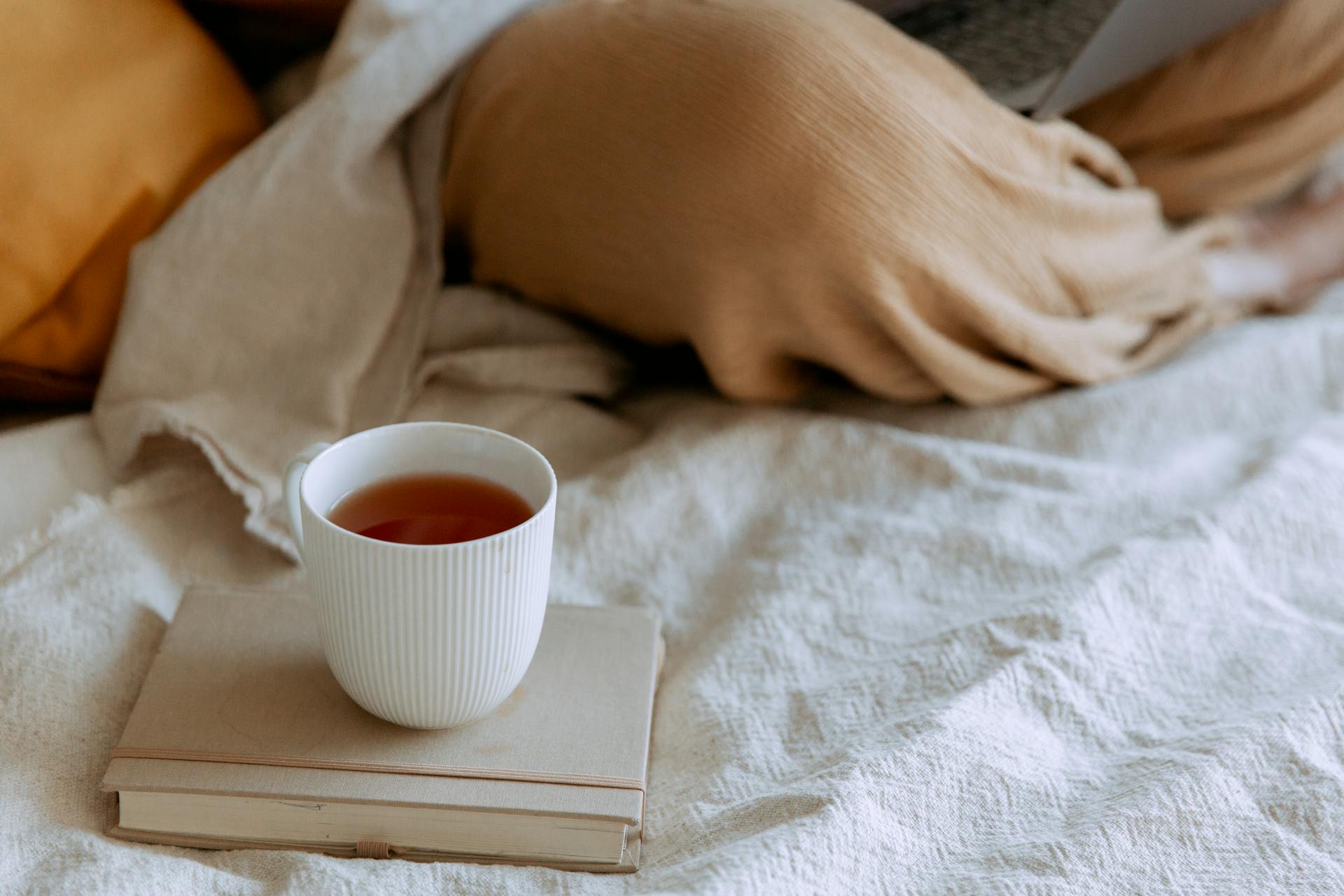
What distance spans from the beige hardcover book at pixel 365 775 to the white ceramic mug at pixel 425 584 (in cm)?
2

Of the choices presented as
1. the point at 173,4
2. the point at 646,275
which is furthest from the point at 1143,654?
the point at 173,4

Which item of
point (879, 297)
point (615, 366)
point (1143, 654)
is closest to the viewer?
point (1143, 654)

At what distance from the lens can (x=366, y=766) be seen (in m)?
0.46

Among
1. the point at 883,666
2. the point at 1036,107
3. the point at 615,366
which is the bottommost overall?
the point at 615,366

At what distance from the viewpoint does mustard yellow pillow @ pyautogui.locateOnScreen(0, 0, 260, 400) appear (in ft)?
1.99

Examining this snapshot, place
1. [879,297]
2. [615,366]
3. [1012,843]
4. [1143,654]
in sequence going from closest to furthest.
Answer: [1012,843] < [1143,654] < [879,297] < [615,366]

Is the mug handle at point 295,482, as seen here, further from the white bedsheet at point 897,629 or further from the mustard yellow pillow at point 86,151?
the mustard yellow pillow at point 86,151

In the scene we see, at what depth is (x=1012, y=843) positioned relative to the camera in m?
0.46

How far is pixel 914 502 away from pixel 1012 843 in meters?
0.26

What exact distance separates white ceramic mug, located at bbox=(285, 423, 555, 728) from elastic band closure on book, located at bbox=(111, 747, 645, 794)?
0.02 metres

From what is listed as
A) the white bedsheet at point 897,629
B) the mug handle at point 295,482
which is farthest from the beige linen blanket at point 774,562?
the mug handle at point 295,482

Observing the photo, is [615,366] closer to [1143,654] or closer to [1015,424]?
[1015,424]

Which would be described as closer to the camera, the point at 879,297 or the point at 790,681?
the point at 790,681

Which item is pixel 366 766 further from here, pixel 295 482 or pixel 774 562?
pixel 774 562
